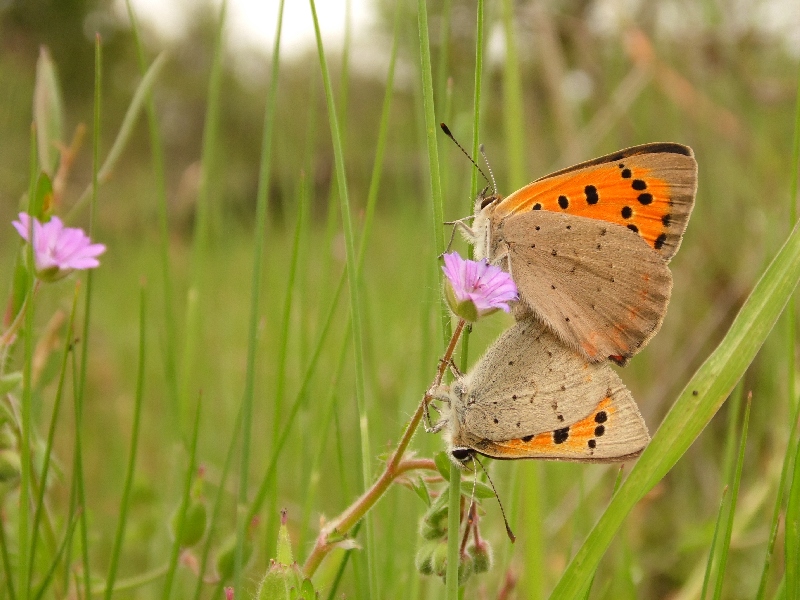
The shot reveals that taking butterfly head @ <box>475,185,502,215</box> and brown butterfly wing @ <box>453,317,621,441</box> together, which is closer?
brown butterfly wing @ <box>453,317,621,441</box>

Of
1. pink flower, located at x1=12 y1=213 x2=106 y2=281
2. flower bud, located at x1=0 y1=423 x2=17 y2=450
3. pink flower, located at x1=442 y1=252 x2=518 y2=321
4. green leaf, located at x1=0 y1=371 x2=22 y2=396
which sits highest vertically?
pink flower, located at x1=12 y1=213 x2=106 y2=281

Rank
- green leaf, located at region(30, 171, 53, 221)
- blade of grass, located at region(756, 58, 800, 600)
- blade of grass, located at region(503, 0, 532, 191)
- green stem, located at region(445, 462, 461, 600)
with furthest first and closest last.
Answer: blade of grass, located at region(503, 0, 532, 191)
green leaf, located at region(30, 171, 53, 221)
blade of grass, located at region(756, 58, 800, 600)
green stem, located at region(445, 462, 461, 600)

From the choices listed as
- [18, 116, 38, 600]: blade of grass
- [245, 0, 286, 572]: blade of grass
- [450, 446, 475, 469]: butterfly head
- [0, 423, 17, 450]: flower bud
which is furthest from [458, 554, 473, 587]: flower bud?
[0, 423, 17, 450]: flower bud

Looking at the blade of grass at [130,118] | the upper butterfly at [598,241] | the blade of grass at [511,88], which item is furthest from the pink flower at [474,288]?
the blade of grass at [130,118]

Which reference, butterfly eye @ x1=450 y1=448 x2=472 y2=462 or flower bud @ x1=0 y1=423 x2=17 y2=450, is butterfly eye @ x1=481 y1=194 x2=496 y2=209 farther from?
flower bud @ x1=0 y1=423 x2=17 y2=450

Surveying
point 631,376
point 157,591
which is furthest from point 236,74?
point 157,591

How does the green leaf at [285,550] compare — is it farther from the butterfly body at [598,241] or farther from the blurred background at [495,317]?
the butterfly body at [598,241]
